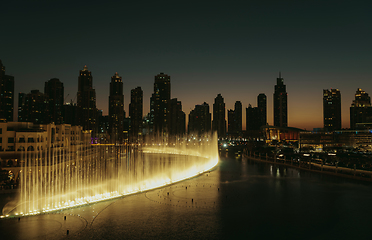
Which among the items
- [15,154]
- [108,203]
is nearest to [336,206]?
[108,203]

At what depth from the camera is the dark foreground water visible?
17.3m

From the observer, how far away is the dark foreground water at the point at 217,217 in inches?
681

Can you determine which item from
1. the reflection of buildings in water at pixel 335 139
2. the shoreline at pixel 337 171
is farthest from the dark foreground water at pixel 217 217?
the reflection of buildings in water at pixel 335 139

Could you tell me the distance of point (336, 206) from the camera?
23266mm

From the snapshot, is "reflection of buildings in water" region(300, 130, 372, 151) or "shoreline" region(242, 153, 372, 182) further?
"reflection of buildings in water" region(300, 130, 372, 151)

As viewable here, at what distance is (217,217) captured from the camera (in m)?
20.5

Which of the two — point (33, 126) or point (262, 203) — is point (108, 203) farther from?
point (33, 126)

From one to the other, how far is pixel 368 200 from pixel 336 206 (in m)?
4.34

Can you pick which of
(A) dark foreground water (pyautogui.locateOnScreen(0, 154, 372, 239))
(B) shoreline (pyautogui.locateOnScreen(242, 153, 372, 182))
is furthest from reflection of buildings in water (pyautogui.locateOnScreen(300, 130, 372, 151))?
(A) dark foreground water (pyautogui.locateOnScreen(0, 154, 372, 239))

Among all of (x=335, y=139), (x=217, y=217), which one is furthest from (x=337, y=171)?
(x=335, y=139)

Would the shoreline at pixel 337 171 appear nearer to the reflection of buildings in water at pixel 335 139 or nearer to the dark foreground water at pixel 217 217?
the dark foreground water at pixel 217 217

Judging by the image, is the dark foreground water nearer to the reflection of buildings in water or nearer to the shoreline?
the shoreline

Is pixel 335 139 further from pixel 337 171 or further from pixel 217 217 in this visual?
pixel 217 217

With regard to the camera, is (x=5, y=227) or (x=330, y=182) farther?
(x=330, y=182)
